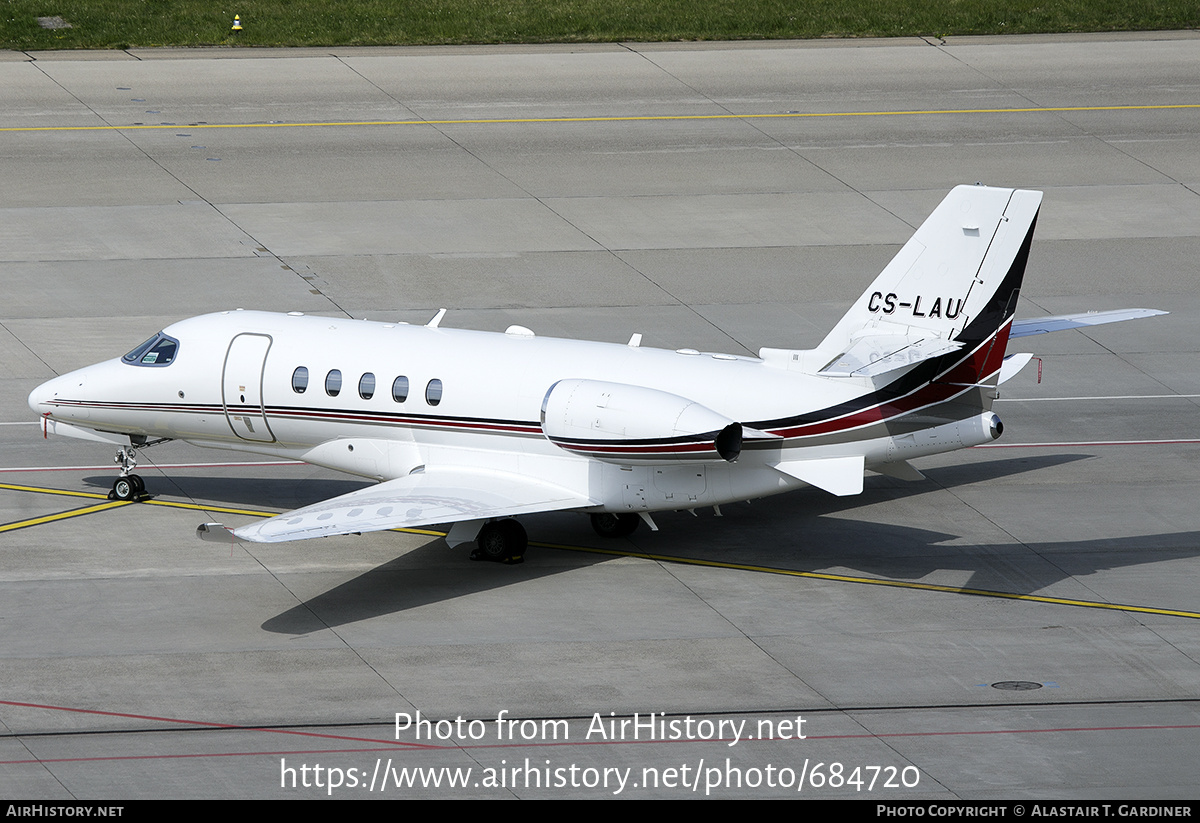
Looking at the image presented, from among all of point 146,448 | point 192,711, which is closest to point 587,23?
point 146,448

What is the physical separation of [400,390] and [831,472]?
261 inches

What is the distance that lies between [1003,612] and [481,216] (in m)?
22.8

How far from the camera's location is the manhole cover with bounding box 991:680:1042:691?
69.2ft

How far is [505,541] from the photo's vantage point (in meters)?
25.4

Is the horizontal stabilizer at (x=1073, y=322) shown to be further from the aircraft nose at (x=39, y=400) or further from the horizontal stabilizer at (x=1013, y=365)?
the aircraft nose at (x=39, y=400)

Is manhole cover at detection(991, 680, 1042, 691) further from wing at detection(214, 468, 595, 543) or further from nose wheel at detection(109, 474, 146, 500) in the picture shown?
nose wheel at detection(109, 474, 146, 500)

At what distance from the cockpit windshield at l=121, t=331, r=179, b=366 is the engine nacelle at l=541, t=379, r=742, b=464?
6897mm

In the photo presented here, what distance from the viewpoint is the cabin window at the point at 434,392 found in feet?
84.3

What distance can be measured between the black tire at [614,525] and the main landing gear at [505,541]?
5.03ft

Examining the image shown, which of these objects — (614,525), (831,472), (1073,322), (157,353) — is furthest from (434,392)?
(1073,322)

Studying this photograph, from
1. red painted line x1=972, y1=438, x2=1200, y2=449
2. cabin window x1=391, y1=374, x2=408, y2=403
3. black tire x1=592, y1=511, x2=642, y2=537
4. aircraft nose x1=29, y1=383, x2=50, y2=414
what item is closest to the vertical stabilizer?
black tire x1=592, y1=511, x2=642, y2=537

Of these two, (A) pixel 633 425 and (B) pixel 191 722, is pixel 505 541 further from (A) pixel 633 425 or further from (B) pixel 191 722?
(B) pixel 191 722

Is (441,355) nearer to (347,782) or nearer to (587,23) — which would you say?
(347,782)

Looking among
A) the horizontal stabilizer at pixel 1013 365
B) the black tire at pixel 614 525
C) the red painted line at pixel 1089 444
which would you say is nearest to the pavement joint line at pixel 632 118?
the red painted line at pixel 1089 444
